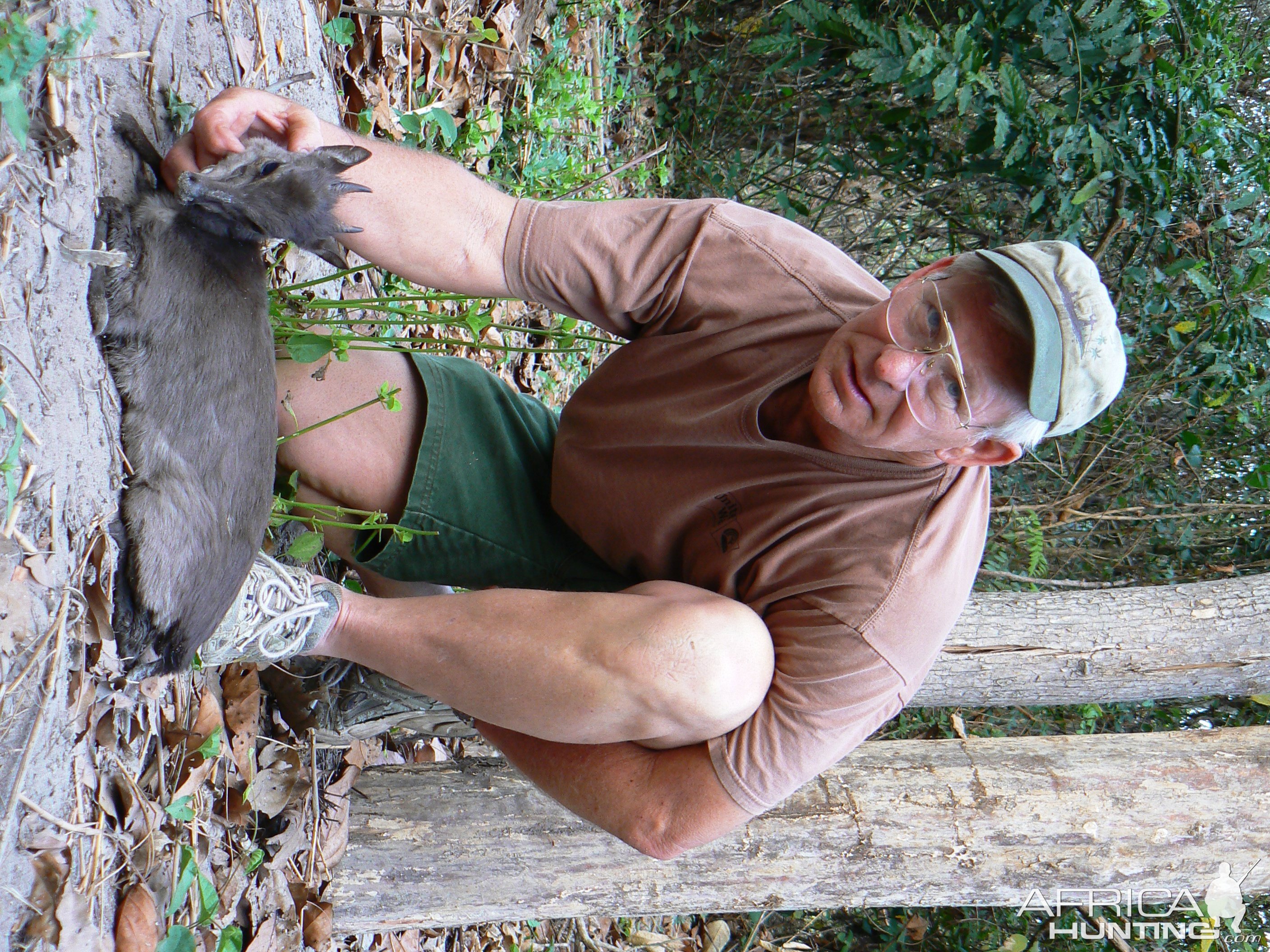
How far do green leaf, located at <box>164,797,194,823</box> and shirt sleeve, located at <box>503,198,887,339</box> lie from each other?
1.24m

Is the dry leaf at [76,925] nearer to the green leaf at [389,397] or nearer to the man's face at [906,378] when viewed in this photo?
the green leaf at [389,397]

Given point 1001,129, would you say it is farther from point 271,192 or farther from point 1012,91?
point 271,192

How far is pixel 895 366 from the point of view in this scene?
1.80 meters

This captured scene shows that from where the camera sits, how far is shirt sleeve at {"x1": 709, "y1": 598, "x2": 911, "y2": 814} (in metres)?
1.86

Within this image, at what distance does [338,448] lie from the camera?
2.12 metres

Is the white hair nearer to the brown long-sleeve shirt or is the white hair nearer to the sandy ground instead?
the brown long-sleeve shirt

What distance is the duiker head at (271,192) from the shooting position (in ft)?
4.71

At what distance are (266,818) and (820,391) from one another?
5.33 ft

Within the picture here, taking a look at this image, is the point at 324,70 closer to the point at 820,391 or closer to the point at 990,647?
the point at 820,391

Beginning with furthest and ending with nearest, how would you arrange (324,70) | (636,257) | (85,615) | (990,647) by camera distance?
(990,647), (324,70), (636,257), (85,615)

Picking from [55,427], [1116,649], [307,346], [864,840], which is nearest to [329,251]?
[307,346]

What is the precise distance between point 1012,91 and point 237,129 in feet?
12.5

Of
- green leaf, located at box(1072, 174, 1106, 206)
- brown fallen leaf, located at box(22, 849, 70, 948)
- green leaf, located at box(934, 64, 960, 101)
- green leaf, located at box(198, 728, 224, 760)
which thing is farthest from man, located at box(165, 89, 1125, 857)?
green leaf, located at box(1072, 174, 1106, 206)

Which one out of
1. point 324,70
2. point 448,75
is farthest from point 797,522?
point 448,75
